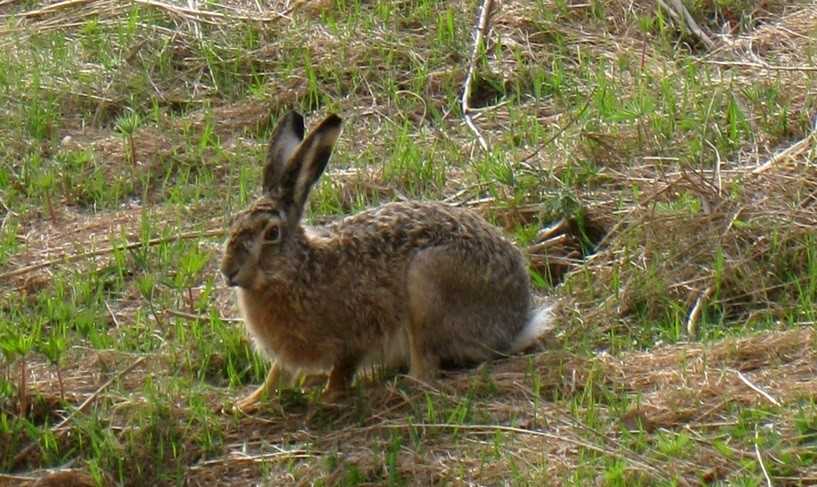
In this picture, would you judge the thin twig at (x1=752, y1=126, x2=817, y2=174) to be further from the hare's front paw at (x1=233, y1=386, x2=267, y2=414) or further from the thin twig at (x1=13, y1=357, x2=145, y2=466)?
the thin twig at (x1=13, y1=357, x2=145, y2=466)

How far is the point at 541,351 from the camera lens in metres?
6.09

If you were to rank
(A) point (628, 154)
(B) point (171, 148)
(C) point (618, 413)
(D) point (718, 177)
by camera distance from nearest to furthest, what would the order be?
(C) point (618, 413)
(D) point (718, 177)
(A) point (628, 154)
(B) point (171, 148)

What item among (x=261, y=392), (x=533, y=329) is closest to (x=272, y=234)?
(x=261, y=392)

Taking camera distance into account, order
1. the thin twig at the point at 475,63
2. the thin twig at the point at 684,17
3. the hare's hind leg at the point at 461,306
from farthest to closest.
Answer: the thin twig at the point at 684,17
the thin twig at the point at 475,63
the hare's hind leg at the point at 461,306

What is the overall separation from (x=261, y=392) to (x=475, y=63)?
9.92 ft

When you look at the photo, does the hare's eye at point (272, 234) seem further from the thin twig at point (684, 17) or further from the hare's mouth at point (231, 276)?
the thin twig at point (684, 17)

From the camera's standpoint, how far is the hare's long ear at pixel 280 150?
580 cm

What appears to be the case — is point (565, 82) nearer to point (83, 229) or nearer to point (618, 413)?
point (83, 229)

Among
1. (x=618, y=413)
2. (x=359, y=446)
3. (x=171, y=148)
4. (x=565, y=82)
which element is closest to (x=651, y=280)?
(x=618, y=413)

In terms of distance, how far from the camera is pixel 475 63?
27.5 feet

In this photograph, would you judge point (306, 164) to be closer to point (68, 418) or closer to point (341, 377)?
point (341, 377)

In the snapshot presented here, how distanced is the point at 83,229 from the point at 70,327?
104 cm

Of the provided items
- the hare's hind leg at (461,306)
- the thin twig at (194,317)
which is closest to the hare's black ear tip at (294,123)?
the hare's hind leg at (461,306)

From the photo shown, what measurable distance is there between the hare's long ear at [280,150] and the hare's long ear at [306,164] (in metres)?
0.03
